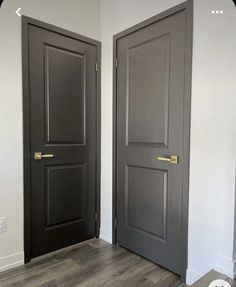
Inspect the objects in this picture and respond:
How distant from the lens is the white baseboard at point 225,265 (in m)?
1.67

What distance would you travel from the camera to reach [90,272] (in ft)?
6.91

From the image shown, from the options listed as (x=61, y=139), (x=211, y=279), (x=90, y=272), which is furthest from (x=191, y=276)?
(x=61, y=139)

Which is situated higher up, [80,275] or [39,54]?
[39,54]

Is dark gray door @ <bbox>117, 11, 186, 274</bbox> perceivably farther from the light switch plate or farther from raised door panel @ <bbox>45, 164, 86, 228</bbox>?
the light switch plate

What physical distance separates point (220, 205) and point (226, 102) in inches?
28.2

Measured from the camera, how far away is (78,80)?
254 centimetres

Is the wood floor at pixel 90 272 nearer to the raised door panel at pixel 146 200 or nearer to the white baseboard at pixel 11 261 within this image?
the white baseboard at pixel 11 261

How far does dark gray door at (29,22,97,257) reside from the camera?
2.28 metres

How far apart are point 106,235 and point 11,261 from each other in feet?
3.20

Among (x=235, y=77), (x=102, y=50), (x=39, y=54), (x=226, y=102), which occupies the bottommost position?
(x=226, y=102)

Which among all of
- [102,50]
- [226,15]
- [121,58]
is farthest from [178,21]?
[102,50]

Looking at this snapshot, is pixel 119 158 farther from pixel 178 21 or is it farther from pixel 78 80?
pixel 178 21

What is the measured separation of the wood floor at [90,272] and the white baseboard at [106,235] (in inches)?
7.4

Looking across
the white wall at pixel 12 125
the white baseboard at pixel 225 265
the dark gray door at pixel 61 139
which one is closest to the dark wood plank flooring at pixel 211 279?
the white baseboard at pixel 225 265
